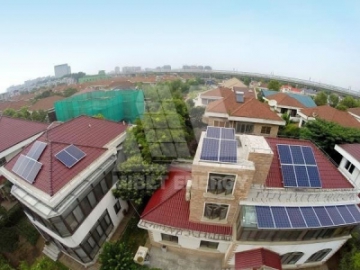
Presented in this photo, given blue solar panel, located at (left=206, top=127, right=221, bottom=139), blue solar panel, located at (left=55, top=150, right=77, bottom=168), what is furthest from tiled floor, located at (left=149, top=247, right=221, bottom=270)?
blue solar panel, located at (left=206, top=127, right=221, bottom=139)

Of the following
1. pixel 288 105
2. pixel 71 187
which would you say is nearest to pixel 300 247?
pixel 71 187

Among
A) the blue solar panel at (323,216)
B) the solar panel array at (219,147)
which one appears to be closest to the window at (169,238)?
the solar panel array at (219,147)

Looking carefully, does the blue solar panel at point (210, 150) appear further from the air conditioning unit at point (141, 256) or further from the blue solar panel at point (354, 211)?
the blue solar panel at point (354, 211)

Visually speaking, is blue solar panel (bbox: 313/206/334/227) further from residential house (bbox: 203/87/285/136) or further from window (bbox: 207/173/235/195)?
residential house (bbox: 203/87/285/136)

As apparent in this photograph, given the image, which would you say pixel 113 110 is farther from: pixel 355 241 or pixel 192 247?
pixel 355 241

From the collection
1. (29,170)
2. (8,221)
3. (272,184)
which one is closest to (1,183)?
(8,221)

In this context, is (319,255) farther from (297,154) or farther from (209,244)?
(209,244)
